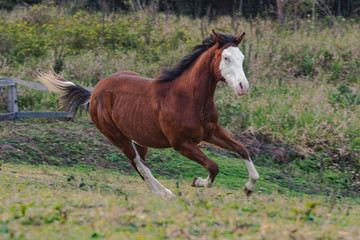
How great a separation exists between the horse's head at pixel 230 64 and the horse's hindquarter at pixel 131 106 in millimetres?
1112

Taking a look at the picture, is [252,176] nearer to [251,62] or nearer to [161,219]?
[161,219]

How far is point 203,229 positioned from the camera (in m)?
4.41

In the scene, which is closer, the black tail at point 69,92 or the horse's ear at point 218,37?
the horse's ear at point 218,37

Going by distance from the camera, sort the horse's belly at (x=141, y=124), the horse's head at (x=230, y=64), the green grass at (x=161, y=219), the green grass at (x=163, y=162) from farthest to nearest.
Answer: the green grass at (x=163, y=162), the horse's belly at (x=141, y=124), the horse's head at (x=230, y=64), the green grass at (x=161, y=219)

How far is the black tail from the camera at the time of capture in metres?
8.72

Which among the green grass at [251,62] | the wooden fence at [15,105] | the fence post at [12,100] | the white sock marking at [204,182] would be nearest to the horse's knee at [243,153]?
the white sock marking at [204,182]

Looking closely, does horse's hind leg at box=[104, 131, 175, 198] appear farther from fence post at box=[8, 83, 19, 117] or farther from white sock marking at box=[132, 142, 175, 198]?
fence post at box=[8, 83, 19, 117]

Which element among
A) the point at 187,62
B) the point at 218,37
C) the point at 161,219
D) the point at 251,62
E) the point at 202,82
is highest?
the point at 218,37

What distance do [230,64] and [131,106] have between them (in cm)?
166

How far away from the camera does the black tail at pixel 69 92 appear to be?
8.72 meters

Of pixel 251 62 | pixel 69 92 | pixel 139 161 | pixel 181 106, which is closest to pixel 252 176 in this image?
pixel 181 106

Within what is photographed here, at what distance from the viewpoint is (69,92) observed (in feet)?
28.7

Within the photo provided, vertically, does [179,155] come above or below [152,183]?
below

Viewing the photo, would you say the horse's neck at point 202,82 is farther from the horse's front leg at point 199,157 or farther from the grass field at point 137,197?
the grass field at point 137,197
